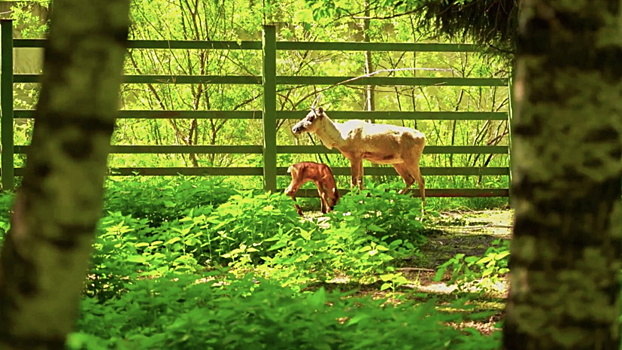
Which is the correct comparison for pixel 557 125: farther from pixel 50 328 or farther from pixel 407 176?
pixel 407 176

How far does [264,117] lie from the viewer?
8977 mm

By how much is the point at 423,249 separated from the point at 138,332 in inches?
127

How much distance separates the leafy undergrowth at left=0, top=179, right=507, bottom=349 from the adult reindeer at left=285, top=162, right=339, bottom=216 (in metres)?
0.66

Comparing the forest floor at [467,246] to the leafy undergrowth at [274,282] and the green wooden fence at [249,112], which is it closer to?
the leafy undergrowth at [274,282]

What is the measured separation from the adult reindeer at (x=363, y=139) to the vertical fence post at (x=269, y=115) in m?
1.49

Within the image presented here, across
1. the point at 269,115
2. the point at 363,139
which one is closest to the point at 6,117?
the point at 269,115

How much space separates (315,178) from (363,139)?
0.50m

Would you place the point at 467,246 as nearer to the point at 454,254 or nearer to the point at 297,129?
the point at 454,254

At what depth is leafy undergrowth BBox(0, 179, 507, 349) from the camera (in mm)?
2531

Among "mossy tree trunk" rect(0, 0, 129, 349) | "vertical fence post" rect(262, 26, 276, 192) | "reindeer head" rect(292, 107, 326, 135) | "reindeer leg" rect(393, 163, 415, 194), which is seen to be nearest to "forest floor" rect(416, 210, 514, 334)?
"reindeer leg" rect(393, 163, 415, 194)

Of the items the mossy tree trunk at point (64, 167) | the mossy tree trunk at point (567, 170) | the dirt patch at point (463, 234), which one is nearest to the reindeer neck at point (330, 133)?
the dirt patch at point (463, 234)

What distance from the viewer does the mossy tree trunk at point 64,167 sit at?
1369 millimetres

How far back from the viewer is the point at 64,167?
1370 millimetres

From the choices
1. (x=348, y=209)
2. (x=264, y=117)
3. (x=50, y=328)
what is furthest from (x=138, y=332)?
(x=264, y=117)
